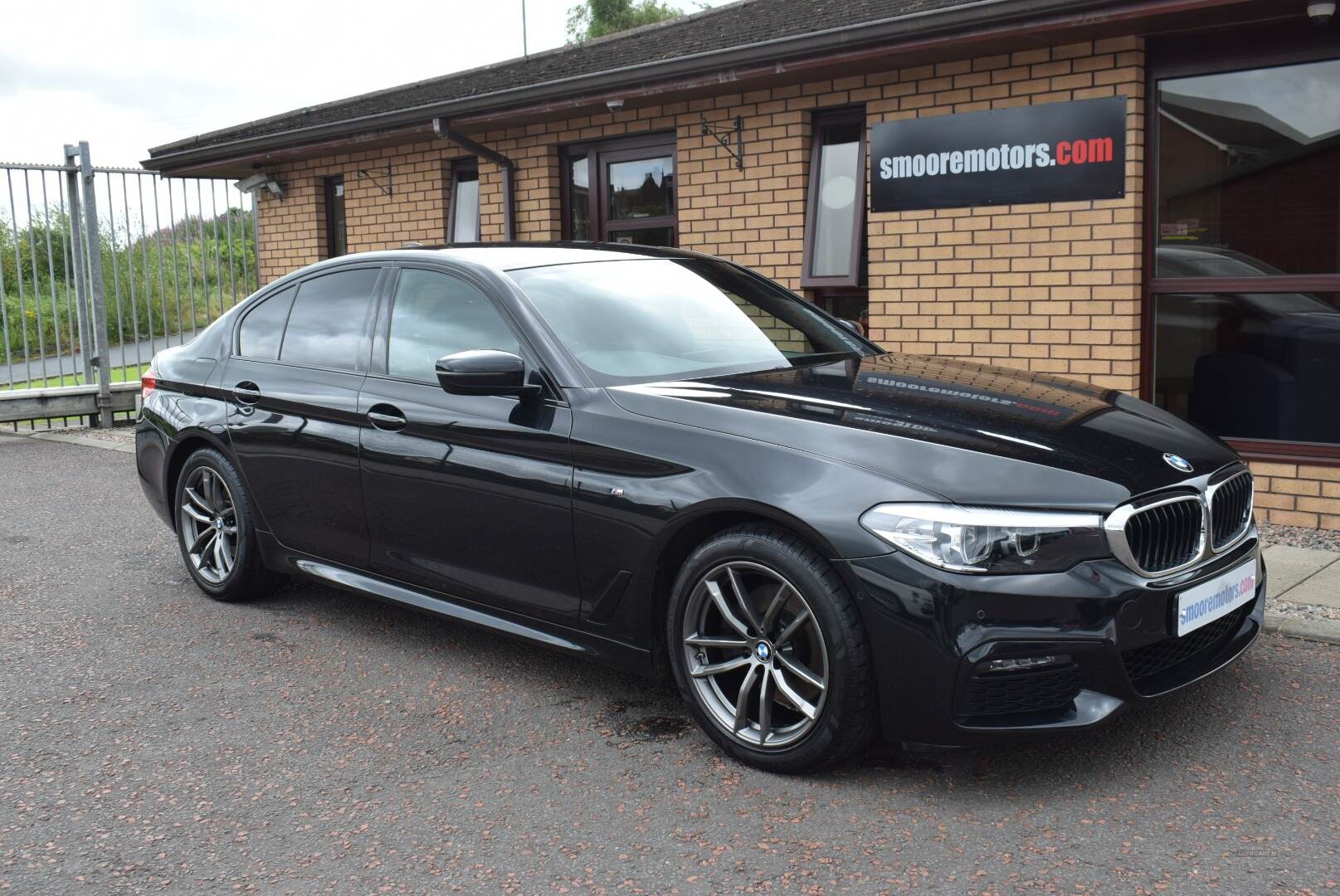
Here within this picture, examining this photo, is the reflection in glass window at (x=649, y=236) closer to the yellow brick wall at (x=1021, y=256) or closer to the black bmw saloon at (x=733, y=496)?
the yellow brick wall at (x=1021, y=256)

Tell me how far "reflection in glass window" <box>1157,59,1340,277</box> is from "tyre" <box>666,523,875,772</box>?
14.7 feet

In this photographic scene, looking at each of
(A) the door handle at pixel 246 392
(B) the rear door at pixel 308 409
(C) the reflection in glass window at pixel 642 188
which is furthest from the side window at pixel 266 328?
(C) the reflection in glass window at pixel 642 188

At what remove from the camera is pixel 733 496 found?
11.6 ft

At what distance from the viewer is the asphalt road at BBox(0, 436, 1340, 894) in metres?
3.01

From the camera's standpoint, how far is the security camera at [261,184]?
41.3 ft

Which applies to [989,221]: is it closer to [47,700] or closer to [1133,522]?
[1133,522]

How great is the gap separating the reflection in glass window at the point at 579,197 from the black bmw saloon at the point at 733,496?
4875 mm

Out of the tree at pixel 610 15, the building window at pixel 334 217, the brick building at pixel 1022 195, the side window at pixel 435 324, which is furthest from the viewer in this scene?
the tree at pixel 610 15

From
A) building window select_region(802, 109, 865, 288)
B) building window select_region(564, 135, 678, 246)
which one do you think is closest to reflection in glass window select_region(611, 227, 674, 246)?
building window select_region(564, 135, 678, 246)

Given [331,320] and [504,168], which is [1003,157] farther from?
[504,168]

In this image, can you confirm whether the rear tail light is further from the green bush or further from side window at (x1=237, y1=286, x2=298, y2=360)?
the green bush

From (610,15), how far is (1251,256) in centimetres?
5826

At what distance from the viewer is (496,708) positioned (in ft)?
13.8

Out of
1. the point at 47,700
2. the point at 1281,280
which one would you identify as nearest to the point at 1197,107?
the point at 1281,280
